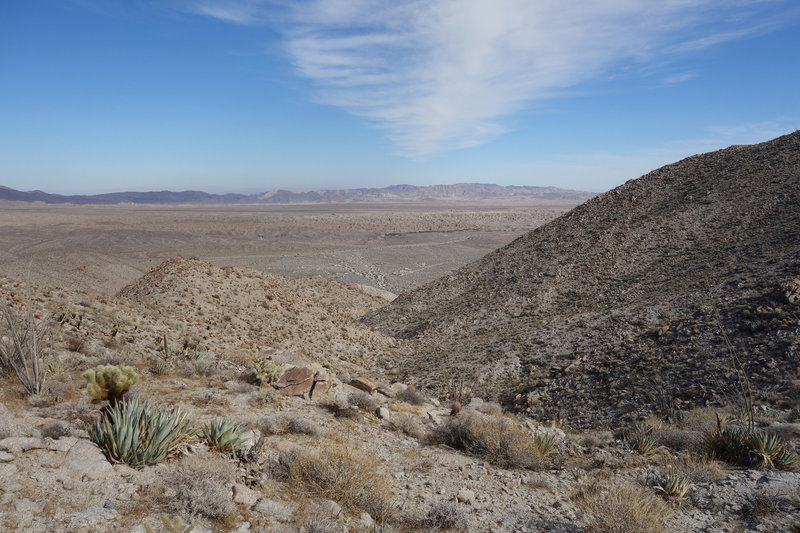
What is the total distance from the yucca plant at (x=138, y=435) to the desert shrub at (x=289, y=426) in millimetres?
1358

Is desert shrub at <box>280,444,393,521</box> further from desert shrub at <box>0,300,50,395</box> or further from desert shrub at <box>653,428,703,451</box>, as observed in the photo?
desert shrub at <box>653,428,703,451</box>

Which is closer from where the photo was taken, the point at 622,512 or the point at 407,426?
the point at 622,512

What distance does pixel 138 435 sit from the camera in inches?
182

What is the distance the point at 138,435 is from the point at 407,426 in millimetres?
4307

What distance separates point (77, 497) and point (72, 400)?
2769 mm

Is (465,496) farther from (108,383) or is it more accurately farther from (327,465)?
(108,383)

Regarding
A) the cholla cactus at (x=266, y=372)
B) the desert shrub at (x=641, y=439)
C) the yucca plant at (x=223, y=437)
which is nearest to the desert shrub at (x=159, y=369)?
the cholla cactus at (x=266, y=372)

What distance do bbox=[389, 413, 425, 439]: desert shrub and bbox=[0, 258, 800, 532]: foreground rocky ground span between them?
0.03m

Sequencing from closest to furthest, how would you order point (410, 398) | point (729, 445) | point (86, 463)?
point (86, 463)
point (729, 445)
point (410, 398)

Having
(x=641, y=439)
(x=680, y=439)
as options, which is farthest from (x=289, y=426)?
(x=680, y=439)

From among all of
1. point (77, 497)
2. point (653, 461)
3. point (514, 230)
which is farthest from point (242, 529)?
point (514, 230)

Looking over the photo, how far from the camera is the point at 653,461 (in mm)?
6586

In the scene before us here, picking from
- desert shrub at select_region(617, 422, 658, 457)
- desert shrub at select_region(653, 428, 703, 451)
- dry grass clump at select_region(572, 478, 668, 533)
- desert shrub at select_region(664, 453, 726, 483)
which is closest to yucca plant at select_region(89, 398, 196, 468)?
dry grass clump at select_region(572, 478, 668, 533)

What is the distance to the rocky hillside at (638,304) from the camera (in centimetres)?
1080
